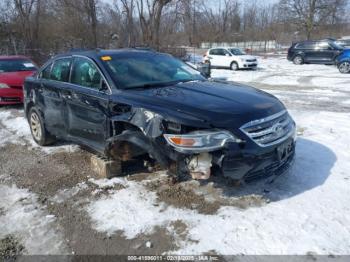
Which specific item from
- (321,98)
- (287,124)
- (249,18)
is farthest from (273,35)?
(287,124)

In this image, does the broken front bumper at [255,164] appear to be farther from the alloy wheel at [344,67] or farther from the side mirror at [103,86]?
the alloy wheel at [344,67]

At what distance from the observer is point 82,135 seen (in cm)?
495

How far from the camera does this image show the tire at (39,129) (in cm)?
608

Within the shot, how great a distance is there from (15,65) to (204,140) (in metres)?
9.61

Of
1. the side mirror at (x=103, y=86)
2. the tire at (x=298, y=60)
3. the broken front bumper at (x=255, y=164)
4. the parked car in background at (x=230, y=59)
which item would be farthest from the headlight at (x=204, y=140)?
the tire at (x=298, y=60)

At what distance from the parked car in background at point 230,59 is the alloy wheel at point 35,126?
16.7 meters

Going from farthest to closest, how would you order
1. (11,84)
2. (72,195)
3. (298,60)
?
(298,60) → (11,84) → (72,195)

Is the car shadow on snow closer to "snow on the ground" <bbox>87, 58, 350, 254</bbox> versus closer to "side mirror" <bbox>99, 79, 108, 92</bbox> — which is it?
"snow on the ground" <bbox>87, 58, 350, 254</bbox>

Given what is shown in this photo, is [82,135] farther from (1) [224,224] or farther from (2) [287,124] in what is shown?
(2) [287,124]

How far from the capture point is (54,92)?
214 inches

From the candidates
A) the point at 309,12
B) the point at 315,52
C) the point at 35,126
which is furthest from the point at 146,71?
the point at 309,12

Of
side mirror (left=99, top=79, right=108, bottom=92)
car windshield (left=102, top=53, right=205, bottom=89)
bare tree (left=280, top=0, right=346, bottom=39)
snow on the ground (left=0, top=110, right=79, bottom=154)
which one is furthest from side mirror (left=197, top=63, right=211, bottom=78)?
bare tree (left=280, top=0, right=346, bottom=39)

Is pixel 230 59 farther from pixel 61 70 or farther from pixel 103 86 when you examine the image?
pixel 103 86

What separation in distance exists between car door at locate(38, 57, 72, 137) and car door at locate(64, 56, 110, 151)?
0.22 m
